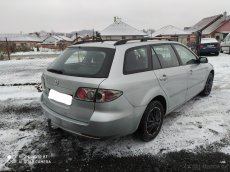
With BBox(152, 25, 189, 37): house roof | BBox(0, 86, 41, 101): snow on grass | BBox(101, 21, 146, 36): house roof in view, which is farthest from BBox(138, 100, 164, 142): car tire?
BBox(152, 25, 189, 37): house roof

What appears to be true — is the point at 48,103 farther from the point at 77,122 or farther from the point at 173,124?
the point at 173,124

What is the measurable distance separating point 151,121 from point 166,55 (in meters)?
1.28

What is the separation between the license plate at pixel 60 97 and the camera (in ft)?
9.59

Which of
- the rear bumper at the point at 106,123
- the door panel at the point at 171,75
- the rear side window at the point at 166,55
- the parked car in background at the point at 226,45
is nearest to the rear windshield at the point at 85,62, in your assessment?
the rear bumper at the point at 106,123

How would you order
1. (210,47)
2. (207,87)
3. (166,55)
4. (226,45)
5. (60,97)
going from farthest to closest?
1. (226,45)
2. (210,47)
3. (207,87)
4. (166,55)
5. (60,97)

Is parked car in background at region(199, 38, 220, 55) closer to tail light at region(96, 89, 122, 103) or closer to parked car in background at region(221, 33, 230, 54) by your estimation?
parked car in background at region(221, 33, 230, 54)

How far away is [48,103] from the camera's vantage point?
3.34 metres

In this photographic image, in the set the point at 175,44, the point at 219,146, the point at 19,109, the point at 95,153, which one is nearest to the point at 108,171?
the point at 95,153

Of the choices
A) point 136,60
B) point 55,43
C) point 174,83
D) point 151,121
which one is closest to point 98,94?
point 136,60

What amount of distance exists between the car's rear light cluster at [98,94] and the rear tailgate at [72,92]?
0.17 ft

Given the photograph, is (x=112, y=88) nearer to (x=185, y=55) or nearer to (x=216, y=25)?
(x=185, y=55)

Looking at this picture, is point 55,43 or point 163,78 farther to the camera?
point 55,43

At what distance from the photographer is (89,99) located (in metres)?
2.71

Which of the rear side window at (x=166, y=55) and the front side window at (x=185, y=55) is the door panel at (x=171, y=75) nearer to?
the rear side window at (x=166, y=55)
